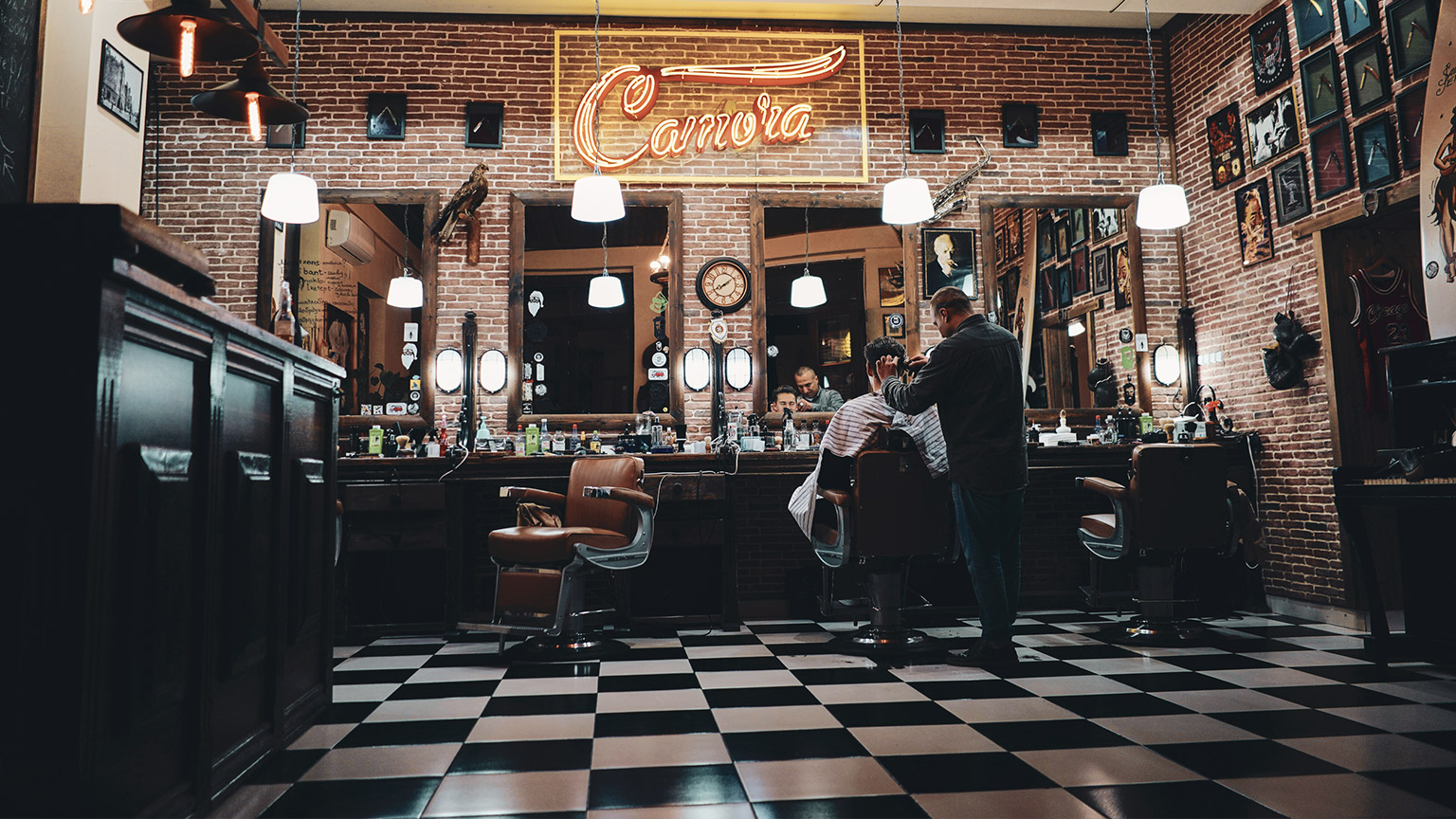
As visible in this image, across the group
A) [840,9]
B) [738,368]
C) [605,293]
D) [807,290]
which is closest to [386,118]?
[605,293]

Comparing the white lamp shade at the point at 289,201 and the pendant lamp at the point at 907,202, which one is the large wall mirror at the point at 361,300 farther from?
the pendant lamp at the point at 907,202

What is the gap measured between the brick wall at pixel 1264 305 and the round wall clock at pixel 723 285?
310cm

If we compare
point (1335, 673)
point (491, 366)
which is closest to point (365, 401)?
point (491, 366)

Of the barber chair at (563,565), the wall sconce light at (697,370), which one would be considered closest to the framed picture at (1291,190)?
the wall sconce light at (697,370)

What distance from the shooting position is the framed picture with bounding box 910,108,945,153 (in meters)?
5.90

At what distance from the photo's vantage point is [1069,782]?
6.50 ft

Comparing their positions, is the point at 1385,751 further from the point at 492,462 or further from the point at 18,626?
the point at 492,462

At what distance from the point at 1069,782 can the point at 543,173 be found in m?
4.89

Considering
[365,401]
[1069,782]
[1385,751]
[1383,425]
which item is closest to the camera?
[1069,782]

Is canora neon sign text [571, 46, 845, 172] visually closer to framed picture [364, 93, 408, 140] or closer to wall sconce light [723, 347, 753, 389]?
framed picture [364, 93, 408, 140]

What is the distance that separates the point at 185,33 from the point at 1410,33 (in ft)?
17.9

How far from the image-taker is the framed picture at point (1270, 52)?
4.90 m

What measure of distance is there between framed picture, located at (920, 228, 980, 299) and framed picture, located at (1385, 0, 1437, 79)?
94.5 inches

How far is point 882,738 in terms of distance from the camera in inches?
94.3
